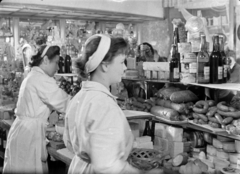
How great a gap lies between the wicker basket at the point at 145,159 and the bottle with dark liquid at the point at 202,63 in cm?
61

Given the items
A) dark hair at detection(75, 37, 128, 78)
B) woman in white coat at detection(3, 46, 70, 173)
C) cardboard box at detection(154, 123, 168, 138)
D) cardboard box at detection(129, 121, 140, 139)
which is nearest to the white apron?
woman in white coat at detection(3, 46, 70, 173)

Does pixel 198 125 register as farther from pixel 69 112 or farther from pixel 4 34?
pixel 4 34

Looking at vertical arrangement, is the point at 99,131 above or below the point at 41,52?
below

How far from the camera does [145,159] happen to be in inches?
69.1

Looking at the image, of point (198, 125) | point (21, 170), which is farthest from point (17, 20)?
point (198, 125)

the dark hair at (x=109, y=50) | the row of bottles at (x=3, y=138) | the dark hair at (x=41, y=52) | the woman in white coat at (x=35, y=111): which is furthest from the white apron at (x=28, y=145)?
the row of bottles at (x=3, y=138)

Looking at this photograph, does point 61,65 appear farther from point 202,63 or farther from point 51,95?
point 202,63

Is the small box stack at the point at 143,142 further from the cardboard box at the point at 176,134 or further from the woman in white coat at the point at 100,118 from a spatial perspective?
the woman in white coat at the point at 100,118

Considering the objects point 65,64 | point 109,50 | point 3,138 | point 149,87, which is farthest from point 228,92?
point 3,138

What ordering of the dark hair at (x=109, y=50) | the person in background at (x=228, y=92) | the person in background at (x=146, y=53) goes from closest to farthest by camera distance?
the dark hair at (x=109, y=50) < the person in background at (x=228, y=92) < the person in background at (x=146, y=53)

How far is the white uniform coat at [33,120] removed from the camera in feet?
Result: 8.09

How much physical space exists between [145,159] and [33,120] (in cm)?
112

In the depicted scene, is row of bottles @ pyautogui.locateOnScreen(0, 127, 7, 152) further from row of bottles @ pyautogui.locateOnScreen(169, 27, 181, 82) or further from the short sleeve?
row of bottles @ pyautogui.locateOnScreen(169, 27, 181, 82)

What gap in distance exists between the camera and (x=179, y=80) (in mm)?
2402
